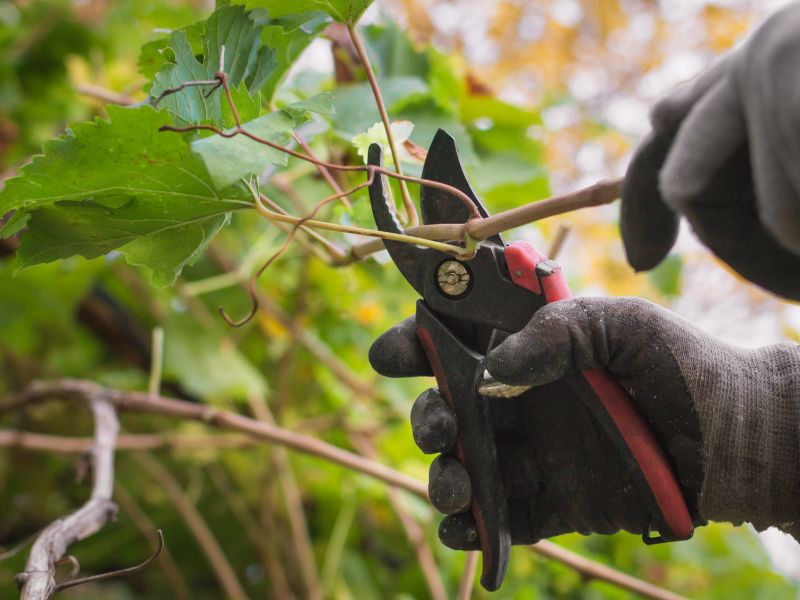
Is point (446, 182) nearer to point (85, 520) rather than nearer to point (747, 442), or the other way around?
point (747, 442)

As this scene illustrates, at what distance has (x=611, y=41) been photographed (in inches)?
78.2

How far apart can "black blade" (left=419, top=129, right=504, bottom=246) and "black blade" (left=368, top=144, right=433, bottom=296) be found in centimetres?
2

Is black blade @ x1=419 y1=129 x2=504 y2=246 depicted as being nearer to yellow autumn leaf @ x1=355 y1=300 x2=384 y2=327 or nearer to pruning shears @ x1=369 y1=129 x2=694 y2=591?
pruning shears @ x1=369 y1=129 x2=694 y2=591

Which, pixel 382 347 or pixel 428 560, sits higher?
pixel 382 347

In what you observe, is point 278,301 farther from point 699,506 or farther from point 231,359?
point 699,506

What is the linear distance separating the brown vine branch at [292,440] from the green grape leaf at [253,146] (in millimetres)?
368

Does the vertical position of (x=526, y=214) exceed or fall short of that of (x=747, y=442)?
it exceeds it

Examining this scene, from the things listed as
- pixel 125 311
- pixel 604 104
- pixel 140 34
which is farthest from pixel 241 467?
pixel 604 104

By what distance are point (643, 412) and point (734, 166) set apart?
0.17 metres

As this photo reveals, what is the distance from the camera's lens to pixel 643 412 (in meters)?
0.43

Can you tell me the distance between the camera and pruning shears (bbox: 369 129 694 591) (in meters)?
0.41

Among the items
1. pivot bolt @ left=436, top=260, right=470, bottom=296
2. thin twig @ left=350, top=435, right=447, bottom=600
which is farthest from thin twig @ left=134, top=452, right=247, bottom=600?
pivot bolt @ left=436, top=260, right=470, bottom=296

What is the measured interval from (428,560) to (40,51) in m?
1.10

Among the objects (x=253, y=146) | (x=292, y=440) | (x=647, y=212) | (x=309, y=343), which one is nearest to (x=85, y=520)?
(x=292, y=440)
